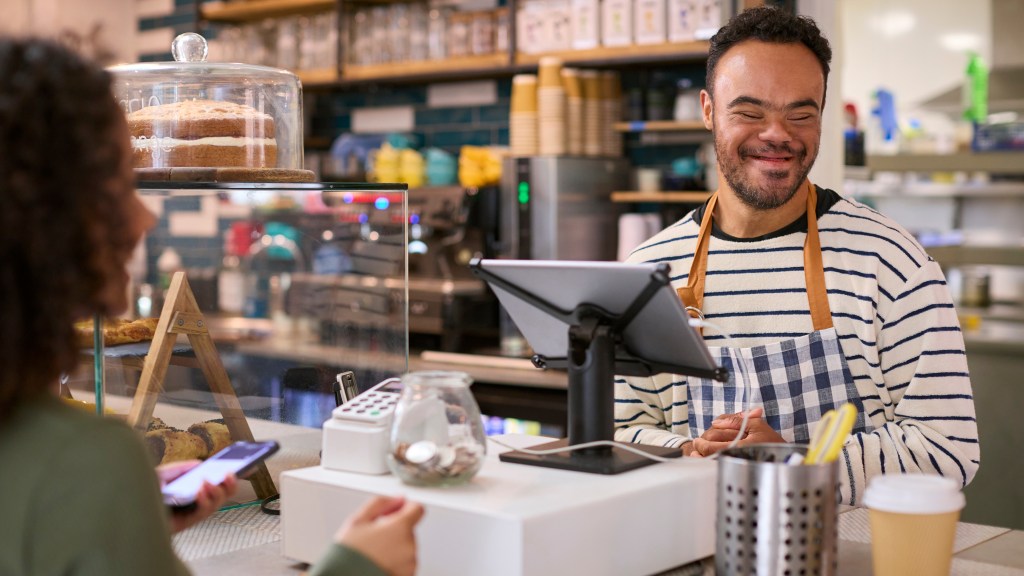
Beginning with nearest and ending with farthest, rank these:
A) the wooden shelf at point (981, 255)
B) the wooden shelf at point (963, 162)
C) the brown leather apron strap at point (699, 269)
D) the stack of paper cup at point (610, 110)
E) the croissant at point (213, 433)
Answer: the croissant at point (213, 433), the brown leather apron strap at point (699, 269), the wooden shelf at point (981, 255), the wooden shelf at point (963, 162), the stack of paper cup at point (610, 110)

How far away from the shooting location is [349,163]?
5.23 m

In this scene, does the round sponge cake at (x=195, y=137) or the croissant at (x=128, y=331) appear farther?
the round sponge cake at (x=195, y=137)

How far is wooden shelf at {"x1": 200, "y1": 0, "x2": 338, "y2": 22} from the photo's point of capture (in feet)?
17.6

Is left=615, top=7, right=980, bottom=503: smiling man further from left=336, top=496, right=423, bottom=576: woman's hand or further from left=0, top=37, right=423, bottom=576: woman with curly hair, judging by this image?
left=0, top=37, right=423, bottom=576: woman with curly hair

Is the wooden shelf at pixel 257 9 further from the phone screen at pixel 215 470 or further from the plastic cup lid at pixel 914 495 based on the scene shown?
the plastic cup lid at pixel 914 495

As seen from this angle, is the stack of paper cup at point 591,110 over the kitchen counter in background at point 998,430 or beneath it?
over

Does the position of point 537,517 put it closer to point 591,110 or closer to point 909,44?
point 591,110

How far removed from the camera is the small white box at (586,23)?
4430 millimetres

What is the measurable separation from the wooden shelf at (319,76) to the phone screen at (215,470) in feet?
13.5

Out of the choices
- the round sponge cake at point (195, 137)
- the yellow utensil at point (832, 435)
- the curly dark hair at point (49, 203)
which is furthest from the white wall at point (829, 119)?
the curly dark hair at point (49, 203)

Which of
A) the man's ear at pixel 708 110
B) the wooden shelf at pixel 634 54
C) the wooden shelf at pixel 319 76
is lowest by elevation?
the man's ear at pixel 708 110

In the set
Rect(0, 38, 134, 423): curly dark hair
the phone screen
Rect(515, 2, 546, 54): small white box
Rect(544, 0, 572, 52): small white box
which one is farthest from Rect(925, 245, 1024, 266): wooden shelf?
Rect(0, 38, 134, 423): curly dark hair

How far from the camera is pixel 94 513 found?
0.88m

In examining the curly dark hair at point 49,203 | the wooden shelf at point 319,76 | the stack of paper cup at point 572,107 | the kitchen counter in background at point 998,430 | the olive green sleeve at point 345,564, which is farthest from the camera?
the wooden shelf at point 319,76
